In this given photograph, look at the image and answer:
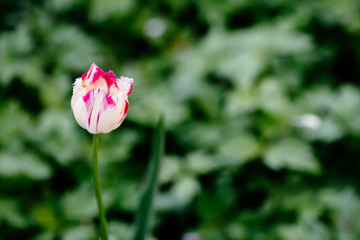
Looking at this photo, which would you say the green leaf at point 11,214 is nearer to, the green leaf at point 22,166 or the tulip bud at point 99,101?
the green leaf at point 22,166

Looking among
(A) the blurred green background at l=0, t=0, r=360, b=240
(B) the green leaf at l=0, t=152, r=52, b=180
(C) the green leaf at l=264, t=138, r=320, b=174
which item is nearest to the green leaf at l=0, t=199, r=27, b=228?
(A) the blurred green background at l=0, t=0, r=360, b=240

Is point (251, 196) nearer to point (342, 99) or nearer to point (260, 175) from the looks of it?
point (260, 175)

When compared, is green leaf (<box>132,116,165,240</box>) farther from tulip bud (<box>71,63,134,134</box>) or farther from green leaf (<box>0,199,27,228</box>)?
green leaf (<box>0,199,27,228</box>)

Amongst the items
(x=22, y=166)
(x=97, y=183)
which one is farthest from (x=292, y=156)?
(x=22, y=166)

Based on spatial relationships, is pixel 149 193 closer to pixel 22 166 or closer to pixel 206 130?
pixel 22 166

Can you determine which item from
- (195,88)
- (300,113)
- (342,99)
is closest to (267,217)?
(300,113)
